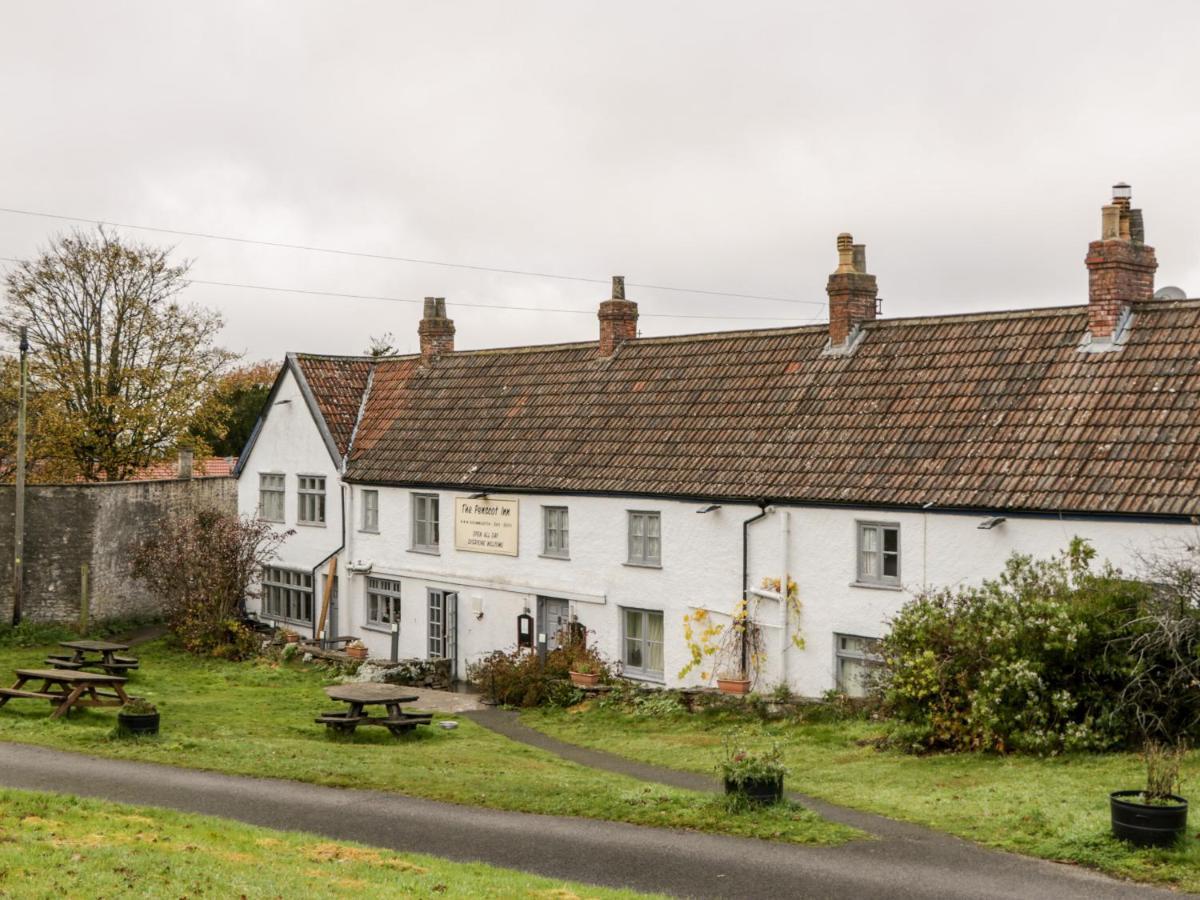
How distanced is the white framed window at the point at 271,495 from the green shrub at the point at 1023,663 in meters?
23.4

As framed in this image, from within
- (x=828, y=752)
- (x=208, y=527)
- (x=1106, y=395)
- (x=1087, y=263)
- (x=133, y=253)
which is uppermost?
(x=133, y=253)

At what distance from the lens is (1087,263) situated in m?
25.3

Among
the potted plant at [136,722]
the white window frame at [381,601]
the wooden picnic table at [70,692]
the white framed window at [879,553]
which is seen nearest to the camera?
the potted plant at [136,722]

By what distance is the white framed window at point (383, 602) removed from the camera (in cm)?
3588

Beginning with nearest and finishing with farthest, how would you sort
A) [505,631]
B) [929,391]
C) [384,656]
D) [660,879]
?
[660,879]
[929,391]
[505,631]
[384,656]

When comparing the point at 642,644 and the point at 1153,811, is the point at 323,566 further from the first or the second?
the point at 1153,811

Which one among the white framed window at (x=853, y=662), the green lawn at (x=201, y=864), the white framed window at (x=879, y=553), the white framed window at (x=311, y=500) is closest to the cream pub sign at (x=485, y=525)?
the white framed window at (x=311, y=500)

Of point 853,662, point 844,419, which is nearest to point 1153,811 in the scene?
point 853,662

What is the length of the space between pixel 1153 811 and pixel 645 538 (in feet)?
54.1

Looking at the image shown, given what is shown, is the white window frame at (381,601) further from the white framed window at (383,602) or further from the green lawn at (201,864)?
the green lawn at (201,864)

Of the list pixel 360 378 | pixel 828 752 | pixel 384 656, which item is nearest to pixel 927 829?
pixel 828 752

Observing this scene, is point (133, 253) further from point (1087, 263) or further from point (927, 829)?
point (927, 829)

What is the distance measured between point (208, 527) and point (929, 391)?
2287cm

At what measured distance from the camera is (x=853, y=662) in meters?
25.5
